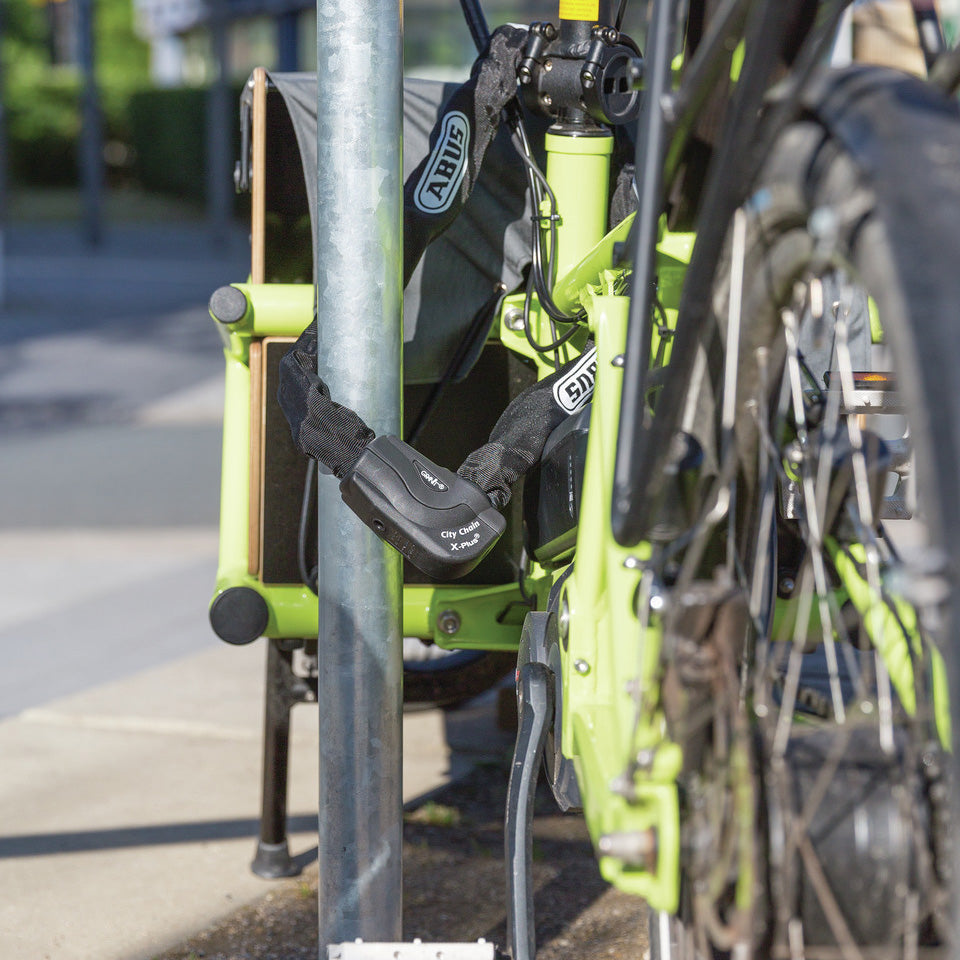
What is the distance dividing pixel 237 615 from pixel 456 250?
904 millimetres

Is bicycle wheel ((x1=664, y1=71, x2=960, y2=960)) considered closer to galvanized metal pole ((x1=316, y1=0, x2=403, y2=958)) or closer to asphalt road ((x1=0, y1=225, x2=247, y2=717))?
galvanized metal pole ((x1=316, y1=0, x2=403, y2=958))

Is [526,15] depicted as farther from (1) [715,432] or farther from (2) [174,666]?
(1) [715,432]

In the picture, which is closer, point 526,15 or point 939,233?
point 939,233

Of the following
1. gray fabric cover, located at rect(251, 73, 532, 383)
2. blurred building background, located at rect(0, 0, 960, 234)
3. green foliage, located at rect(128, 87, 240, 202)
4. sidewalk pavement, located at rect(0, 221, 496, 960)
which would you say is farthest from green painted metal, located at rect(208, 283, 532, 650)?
green foliage, located at rect(128, 87, 240, 202)

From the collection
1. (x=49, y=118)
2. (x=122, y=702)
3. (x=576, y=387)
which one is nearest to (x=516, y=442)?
(x=576, y=387)

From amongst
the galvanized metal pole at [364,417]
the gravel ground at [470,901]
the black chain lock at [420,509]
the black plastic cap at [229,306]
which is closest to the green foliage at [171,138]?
the gravel ground at [470,901]

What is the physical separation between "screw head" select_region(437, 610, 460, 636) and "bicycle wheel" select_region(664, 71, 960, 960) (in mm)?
1098

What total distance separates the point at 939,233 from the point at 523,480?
164 centimetres

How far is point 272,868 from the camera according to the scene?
335cm

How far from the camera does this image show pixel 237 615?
2.97 metres

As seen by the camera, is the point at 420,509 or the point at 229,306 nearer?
the point at 420,509

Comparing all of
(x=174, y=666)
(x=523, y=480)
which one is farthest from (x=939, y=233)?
(x=174, y=666)

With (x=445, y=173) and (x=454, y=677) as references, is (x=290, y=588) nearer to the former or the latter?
(x=454, y=677)

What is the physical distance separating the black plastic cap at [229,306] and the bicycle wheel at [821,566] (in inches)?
50.4
